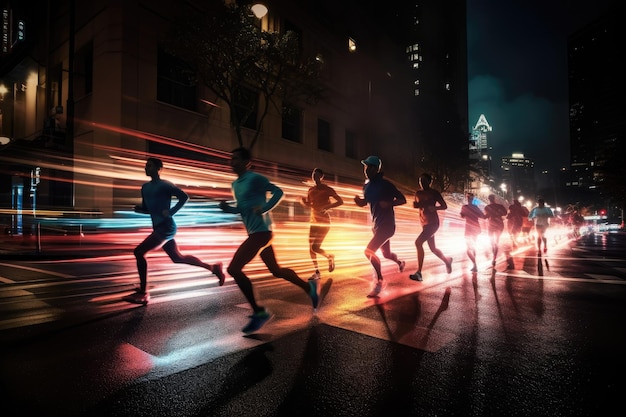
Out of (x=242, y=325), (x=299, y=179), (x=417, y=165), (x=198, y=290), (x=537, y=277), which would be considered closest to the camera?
(x=242, y=325)

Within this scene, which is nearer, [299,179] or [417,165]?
[299,179]

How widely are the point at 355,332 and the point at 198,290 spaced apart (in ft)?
10.4

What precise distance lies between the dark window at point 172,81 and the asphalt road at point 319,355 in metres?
13.6

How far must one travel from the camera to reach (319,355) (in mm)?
3248

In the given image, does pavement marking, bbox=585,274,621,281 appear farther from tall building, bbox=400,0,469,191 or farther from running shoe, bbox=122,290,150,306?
tall building, bbox=400,0,469,191

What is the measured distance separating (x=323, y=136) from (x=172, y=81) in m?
12.4

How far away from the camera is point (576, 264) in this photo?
9.91 meters

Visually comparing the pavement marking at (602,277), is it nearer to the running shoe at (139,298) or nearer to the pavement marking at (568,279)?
the pavement marking at (568,279)

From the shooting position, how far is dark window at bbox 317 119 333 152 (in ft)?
90.3

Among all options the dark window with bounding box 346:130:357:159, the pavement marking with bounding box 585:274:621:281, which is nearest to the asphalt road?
the pavement marking with bounding box 585:274:621:281

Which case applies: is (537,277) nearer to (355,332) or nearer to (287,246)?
(355,332)

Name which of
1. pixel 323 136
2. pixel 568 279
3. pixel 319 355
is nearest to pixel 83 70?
pixel 323 136

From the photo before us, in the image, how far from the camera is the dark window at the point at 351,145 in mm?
30741

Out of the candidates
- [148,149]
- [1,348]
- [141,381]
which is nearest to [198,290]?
[1,348]
